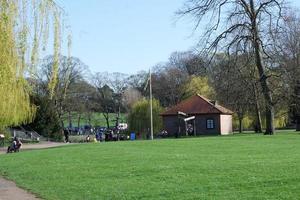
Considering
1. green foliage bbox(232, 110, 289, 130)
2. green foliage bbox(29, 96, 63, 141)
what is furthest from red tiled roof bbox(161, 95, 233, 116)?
green foliage bbox(29, 96, 63, 141)

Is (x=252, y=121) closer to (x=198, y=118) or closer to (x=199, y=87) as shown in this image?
(x=199, y=87)

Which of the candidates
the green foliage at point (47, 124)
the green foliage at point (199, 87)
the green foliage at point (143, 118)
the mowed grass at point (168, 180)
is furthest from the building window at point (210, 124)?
the mowed grass at point (168, 180)

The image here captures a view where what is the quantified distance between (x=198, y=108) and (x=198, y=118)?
1536 mm

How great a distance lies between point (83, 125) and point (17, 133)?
52.8 m

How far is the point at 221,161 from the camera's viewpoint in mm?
21531

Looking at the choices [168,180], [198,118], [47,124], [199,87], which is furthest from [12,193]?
[199,87]

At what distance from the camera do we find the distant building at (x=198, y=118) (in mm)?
78875

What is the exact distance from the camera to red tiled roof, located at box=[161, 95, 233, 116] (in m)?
79.2

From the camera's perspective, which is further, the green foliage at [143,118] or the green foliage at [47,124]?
the green foliage at [143,118]

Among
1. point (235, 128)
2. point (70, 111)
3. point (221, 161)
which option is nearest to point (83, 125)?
point (70, 111)

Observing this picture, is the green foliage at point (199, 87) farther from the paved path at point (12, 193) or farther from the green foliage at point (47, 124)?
the paved path at point (12, 193)

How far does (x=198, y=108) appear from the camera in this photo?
264 feet

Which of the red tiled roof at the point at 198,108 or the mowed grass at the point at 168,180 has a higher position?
the red tiled roof at the point at 198,108

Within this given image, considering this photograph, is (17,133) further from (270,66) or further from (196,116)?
(270,66)
